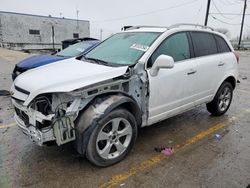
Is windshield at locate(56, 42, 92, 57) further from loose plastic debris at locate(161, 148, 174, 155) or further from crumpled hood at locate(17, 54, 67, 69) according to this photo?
loose plastic debris at locate(161, 148, 174, 155)

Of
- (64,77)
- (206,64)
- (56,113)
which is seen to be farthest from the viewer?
(206,64)

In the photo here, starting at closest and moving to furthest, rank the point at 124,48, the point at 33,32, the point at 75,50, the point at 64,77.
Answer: the point at 64,77
the point at 124,48
the point at 75,50
the point at 33,32

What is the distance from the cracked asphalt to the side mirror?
4.05ft

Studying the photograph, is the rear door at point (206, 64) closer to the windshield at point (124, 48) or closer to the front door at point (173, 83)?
the front door at point (173, 83)

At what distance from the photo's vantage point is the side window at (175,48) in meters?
3.44

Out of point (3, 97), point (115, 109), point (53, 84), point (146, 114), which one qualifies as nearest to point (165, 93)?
point (146, 114)

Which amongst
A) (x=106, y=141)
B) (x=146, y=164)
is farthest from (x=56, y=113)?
(x=146, y=164)

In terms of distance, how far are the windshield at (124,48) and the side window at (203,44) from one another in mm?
880

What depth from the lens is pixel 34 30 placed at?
32594mm

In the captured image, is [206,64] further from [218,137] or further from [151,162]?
[151,162]

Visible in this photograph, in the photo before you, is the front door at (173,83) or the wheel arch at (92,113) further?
the front door at (173,83)

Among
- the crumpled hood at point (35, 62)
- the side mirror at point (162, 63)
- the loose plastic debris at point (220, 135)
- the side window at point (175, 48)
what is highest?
the side window at point (175, 48)

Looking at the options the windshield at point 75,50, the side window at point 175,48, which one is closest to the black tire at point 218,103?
the side window at point 175,48

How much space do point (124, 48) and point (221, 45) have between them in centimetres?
222
